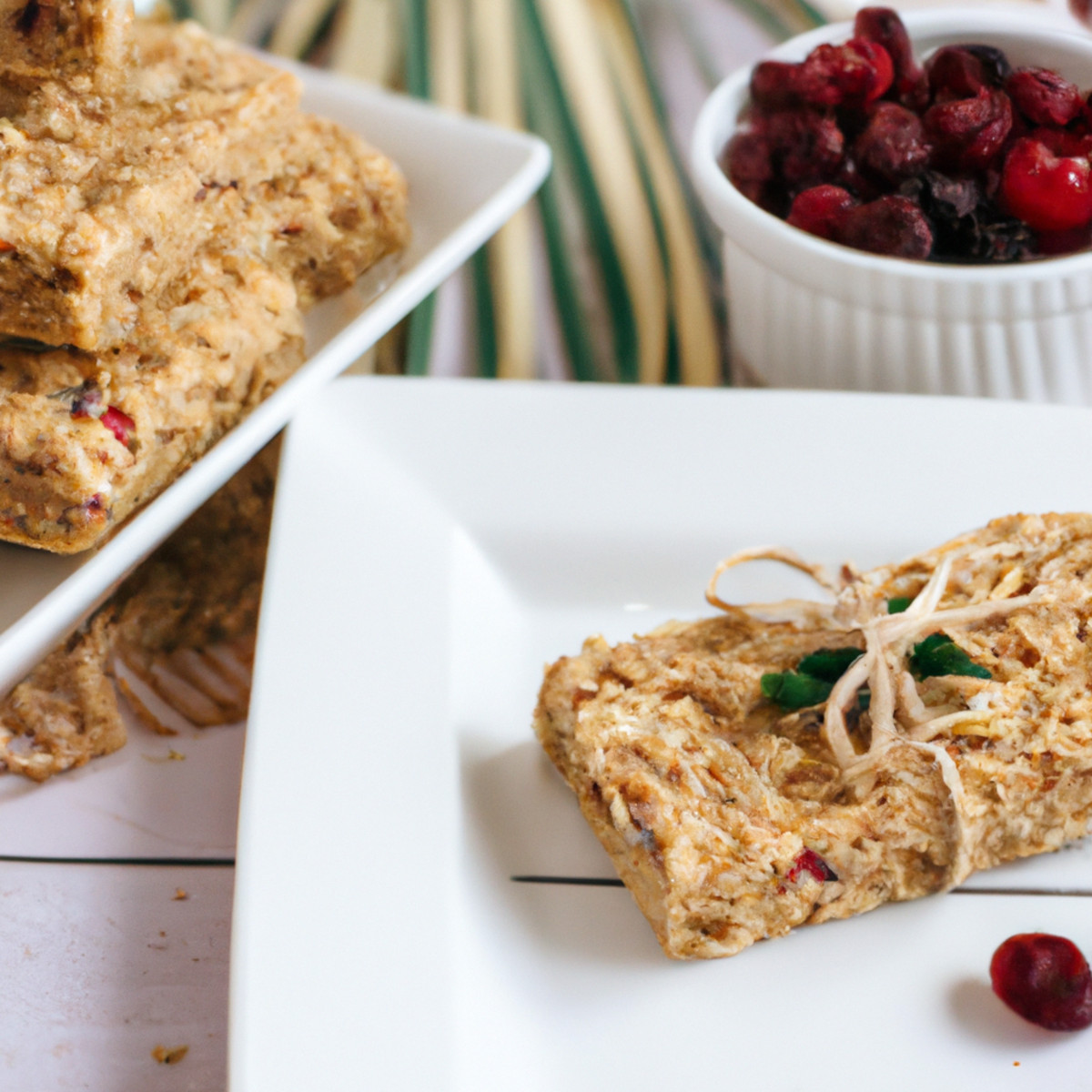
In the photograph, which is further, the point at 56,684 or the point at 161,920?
the point at 56,684

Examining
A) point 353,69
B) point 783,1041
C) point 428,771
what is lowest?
point 783,1041

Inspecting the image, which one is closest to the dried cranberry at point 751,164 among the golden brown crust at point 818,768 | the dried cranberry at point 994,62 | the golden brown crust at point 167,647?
the dried cranberry at point 994,62

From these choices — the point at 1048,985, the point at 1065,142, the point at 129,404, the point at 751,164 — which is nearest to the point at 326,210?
the point at 129,404

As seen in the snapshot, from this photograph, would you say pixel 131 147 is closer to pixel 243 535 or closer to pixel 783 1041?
pixel 243 535

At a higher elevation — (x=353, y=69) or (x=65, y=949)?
(x=353, y=69)

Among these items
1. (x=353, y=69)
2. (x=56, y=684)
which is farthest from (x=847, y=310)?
(x=353, y=69)

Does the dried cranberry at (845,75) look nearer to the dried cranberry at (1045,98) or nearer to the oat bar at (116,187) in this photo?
the dried cranberry at (1045,98)
